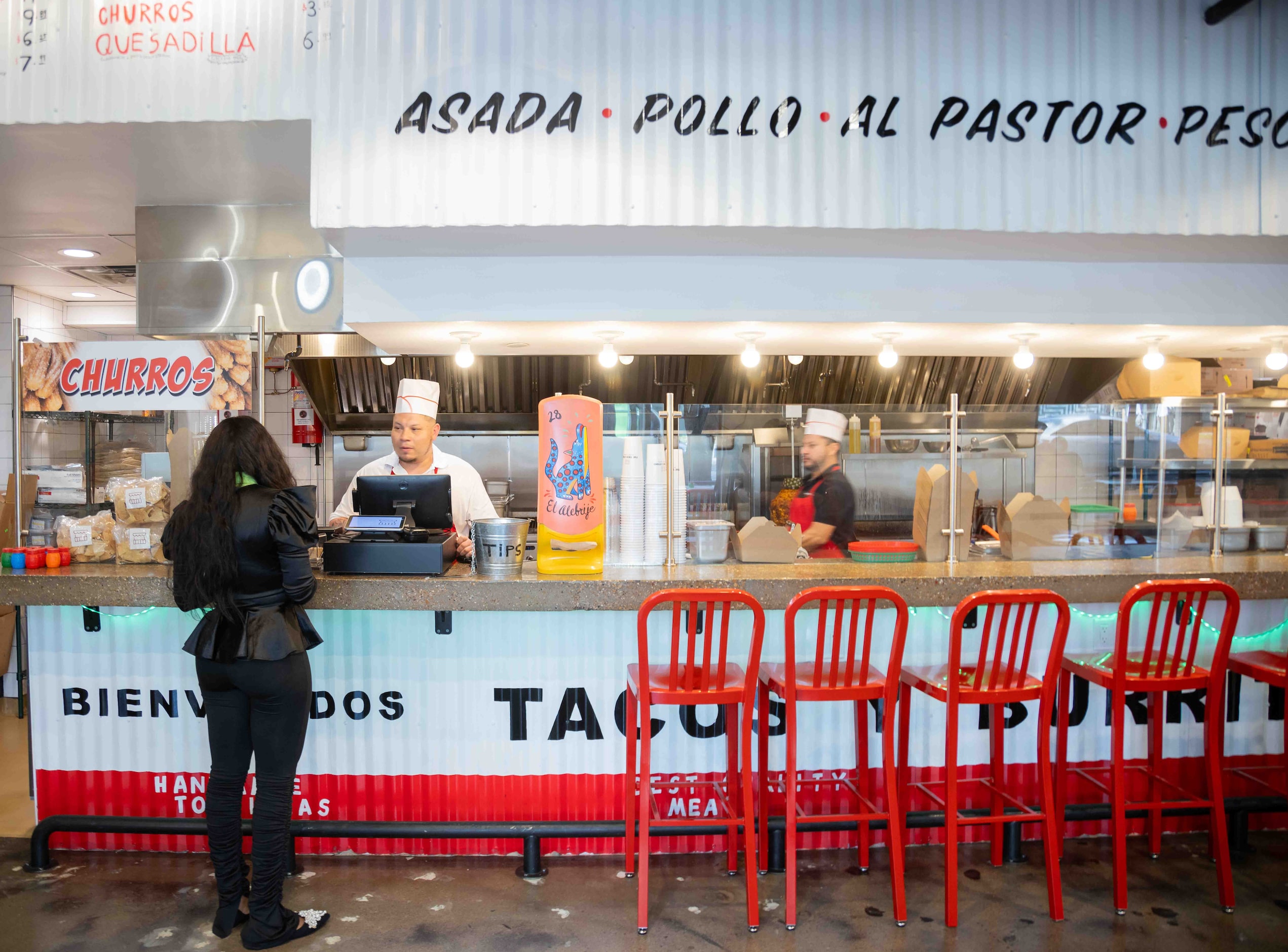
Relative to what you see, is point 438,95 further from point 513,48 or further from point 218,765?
point 218,765

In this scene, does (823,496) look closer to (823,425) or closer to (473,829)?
(823,425)

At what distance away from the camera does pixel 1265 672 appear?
3.44 metres

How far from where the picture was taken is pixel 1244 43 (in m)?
3.69

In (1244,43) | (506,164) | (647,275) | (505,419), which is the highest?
(1244,43)

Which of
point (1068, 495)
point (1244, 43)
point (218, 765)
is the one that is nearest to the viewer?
point (218, 765)

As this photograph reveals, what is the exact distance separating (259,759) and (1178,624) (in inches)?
135

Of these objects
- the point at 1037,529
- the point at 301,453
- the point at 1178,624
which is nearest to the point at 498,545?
the point at 1037,529

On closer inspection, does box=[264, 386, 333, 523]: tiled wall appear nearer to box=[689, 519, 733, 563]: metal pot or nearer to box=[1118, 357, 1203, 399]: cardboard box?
box=[689, 519, 733, 563]: metal pot

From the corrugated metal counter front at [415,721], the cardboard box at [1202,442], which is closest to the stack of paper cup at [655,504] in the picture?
the corrugated metal counter front at [415,721]

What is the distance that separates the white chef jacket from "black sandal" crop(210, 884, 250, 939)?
7.72ft

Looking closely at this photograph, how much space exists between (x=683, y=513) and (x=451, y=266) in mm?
1687

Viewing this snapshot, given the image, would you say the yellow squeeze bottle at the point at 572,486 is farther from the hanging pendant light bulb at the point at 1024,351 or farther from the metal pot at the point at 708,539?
the hanging pendant light bulb at the point at 1024,351

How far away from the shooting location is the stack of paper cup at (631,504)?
Result: 369 centimetres

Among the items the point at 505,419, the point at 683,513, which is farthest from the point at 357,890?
the point at 505,419
